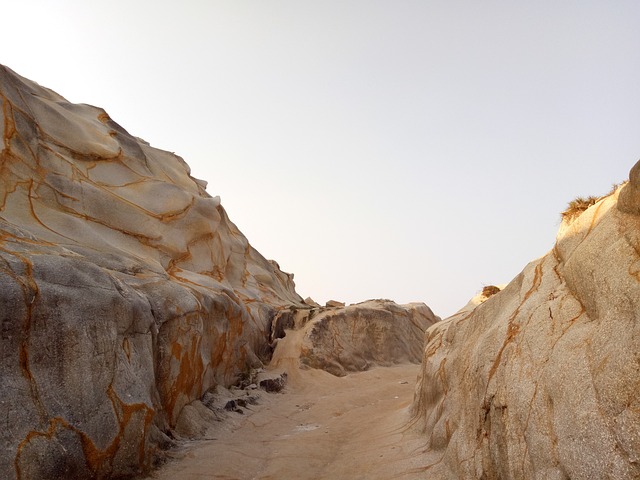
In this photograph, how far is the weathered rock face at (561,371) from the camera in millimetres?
3203

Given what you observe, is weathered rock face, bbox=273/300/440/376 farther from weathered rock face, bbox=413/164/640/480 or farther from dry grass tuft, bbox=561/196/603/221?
dry grass tuft, bbox=561/196/603/221

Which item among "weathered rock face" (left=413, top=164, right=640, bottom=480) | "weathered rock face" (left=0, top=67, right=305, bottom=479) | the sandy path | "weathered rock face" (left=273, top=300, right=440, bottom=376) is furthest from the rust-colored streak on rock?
"weathered rock face" (left=273, top=300, right=440, bottom=376)

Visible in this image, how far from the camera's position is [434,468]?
223 inches

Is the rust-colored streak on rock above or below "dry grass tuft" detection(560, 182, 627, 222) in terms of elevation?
below

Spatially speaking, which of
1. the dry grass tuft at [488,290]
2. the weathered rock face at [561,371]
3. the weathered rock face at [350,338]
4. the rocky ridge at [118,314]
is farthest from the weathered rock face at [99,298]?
the dry grass tuft at [488,290]

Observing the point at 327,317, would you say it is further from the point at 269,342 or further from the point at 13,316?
the point at 13,316

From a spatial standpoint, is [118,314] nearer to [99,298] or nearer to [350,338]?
[99,298]

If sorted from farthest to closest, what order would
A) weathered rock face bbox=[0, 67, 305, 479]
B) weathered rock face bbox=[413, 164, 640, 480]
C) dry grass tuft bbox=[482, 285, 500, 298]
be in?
dry grass tuft bbox=[482, 285, 500, 298]
weathered rock face bbox=[0, 67, 305, 479]
weathered rock face bbox=[413, 164, 640, 480]

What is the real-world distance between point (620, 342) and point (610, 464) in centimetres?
83

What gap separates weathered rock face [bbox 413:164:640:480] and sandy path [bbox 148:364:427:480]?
98 centimetres

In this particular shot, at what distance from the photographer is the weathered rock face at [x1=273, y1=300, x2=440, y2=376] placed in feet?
50.6

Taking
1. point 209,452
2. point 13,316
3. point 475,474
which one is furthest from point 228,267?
point 475,474

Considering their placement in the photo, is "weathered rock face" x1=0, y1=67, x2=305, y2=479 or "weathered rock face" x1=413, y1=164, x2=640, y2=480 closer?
"weathered rock face" x1=413, y1=164, x2=640, y2=480

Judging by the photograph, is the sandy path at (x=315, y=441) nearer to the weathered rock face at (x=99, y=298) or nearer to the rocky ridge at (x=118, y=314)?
the rocky ridge at (x=118, y=314)
